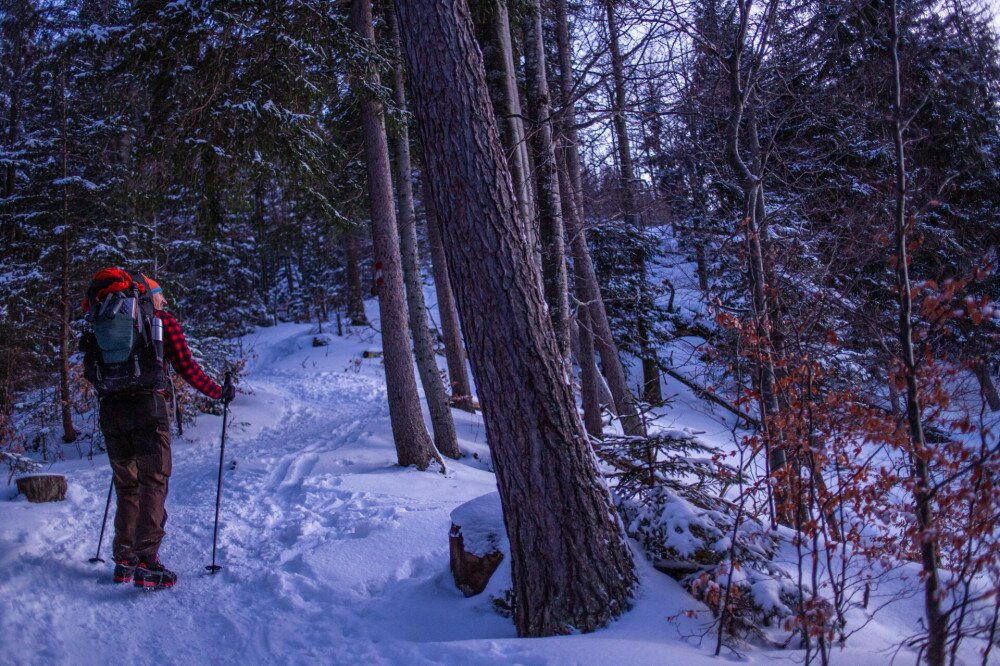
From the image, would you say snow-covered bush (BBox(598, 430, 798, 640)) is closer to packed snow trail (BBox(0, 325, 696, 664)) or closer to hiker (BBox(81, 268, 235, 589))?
packed snow trail (BBox(0, 325, 696, 664))

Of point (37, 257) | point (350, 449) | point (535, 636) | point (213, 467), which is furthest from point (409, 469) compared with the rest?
point (37, 257)

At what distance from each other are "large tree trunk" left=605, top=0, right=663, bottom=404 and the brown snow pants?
392 cm

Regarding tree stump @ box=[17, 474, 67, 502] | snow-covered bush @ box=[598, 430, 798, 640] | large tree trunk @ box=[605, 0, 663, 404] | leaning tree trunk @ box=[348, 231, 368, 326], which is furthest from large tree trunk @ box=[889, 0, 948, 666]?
leaning tree trunk @ box=[348, 231, 368, 326]

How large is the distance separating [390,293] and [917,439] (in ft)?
20.0

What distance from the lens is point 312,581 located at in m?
4.06

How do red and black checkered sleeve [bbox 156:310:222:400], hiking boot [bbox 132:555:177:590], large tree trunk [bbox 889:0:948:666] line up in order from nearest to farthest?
1. large tree trunk [bbox 889:0:948:666]
2. hiking boot [bbox 132:555:177:590]
3. red and black checkered sleeve [bbox 156:310:222:400]

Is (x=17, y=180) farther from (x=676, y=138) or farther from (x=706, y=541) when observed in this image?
(x=706, y=541)

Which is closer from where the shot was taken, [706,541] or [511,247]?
[511,247]

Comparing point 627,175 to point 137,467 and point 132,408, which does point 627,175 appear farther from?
point 137,467

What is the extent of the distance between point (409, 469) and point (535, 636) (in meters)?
4.63

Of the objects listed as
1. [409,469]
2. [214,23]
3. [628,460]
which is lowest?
[409,469]

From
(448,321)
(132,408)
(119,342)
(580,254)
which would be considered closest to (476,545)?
(132,408)

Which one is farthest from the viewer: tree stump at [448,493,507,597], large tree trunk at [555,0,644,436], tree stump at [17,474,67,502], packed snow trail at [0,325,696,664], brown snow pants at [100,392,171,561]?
large tree trunk at [555,0,644,436]

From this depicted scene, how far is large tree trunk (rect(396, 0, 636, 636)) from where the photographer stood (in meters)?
3.12
